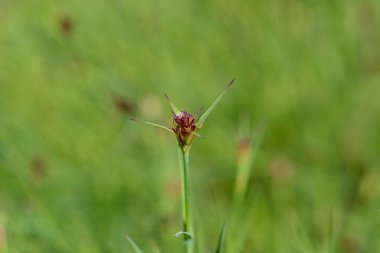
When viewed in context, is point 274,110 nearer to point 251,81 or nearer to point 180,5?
point 251,81

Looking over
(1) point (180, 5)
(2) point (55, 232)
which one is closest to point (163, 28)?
(1) point (180, 5)

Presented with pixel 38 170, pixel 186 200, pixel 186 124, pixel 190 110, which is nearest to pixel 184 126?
pixel 186 124

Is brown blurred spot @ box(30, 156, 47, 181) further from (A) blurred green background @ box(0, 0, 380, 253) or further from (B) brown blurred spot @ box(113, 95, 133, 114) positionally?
(B) brown blurred spot @ box(113, 95, 133, 114)

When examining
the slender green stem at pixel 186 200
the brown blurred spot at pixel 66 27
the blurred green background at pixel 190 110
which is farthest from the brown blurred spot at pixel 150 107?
the slender green stem at pixel 186 200

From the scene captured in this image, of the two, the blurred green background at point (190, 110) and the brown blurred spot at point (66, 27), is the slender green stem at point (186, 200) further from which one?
Result: the brown blurred spot at point (66, 27)

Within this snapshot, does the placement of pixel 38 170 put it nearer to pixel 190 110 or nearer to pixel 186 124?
pixel 190 110

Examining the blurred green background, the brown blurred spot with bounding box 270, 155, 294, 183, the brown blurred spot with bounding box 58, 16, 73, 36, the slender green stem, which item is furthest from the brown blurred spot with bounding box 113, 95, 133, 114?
the slender green stem

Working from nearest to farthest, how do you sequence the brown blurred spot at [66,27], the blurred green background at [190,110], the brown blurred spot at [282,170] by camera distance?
the blurred green background at [190,110]
the brown blurred spot at [282,170]
the brown blurred spot at [66,27]
